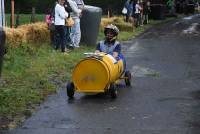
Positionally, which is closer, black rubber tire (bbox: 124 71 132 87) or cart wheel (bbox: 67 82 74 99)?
cart wheel (bbox: 67 82 74 99)

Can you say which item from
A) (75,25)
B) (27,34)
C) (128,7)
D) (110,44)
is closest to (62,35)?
(27,34)

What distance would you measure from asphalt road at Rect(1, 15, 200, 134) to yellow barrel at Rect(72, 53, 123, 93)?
0.21 m

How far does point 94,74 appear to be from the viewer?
10.4 m

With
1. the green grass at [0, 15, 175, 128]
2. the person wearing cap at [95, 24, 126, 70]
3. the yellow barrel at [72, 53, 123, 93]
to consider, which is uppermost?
the person wearing cap at [95, 24, 126, 70]

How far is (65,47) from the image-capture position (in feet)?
54.6

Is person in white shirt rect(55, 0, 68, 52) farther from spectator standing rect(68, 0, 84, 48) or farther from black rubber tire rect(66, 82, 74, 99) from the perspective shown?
black rubber tire rect(66, 82, 74, 99)

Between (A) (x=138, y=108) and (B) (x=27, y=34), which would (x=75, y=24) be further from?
(A) (x=138, y=108)

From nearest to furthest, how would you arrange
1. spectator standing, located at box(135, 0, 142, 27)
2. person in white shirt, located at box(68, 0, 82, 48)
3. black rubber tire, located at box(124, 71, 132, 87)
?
black rubber tire, located at box(124, 71, 132, 87), person in white shirt, located at box(68, 0, 82, 48), spectator standing, located at box(135, 0, 142, 27)

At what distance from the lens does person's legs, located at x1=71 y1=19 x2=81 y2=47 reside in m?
17.4

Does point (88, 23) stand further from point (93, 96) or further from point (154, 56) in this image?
point (93, 96)

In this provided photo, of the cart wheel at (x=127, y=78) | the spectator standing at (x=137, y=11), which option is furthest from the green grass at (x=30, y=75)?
the spectator standing at (x=137, y=11)

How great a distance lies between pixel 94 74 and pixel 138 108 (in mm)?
1205

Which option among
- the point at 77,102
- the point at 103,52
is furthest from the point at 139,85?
the point at 77,102

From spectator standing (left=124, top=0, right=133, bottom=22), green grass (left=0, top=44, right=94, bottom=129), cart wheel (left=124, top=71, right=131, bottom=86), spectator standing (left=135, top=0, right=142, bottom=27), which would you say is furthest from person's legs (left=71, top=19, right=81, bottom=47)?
spectator standing (left=135, top=0, right=142, bottom=27)
